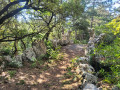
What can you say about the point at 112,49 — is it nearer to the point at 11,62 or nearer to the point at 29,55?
the point at 11,62

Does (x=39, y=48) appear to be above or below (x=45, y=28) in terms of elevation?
below

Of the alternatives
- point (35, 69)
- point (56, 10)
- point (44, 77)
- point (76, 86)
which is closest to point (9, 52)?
point (35, 69)

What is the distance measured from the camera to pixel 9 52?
301 inches

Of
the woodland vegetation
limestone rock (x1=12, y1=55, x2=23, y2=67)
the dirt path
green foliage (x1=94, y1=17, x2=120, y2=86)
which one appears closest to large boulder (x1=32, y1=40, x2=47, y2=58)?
the woodland vegetation

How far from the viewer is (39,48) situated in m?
8.66

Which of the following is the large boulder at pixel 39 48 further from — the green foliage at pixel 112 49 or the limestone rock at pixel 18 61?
the green foliage at pixel 112 49

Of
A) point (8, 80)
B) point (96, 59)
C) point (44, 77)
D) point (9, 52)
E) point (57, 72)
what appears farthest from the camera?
point (9, 52)

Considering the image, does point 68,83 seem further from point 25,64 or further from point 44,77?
point 25,64

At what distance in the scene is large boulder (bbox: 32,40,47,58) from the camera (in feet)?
27.7

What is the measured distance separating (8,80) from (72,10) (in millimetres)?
6996

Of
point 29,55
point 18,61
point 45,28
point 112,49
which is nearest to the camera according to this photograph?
point 112,49

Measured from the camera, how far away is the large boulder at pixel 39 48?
8438mm

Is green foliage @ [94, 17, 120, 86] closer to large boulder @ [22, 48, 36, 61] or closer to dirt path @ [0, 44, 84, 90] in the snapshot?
dirt path @ [0, 44, 84, 90]

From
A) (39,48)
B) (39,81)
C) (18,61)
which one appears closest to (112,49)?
(39,81)
